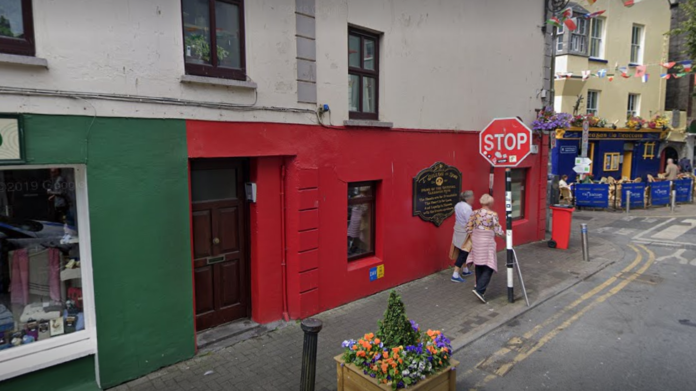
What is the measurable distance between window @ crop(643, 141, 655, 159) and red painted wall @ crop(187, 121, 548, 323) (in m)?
22.4

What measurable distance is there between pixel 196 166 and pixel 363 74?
3516 millimetres

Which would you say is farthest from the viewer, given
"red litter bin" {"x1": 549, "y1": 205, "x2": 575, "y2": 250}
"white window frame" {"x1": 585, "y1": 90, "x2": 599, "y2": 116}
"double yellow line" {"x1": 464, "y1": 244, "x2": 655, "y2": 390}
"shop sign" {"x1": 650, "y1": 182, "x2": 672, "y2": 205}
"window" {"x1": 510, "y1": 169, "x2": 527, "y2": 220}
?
"white window frame" {"x1": 585, "y1": 90, "x2": 599, "y2": 116}

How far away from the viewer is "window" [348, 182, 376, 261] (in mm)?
8086

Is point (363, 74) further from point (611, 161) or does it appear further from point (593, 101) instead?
point (611, 161)

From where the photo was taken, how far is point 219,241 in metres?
6.52

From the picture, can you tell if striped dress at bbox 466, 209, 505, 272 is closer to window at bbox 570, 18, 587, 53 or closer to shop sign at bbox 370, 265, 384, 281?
shop sign at bbox 370, 265, 384, 281

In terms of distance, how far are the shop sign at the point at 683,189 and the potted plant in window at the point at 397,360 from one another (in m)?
21.5

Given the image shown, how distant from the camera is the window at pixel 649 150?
25734mm

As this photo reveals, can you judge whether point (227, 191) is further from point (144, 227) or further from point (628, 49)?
point (628, 49)

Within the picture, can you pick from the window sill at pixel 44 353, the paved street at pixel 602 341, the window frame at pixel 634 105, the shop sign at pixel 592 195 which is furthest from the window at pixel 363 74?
the window frame at pixel 634 105

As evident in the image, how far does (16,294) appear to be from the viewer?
4.92 m

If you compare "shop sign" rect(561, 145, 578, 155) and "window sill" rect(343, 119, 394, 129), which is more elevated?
"window sill" rect(343, 119, 394, 129)

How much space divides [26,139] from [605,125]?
981 inches

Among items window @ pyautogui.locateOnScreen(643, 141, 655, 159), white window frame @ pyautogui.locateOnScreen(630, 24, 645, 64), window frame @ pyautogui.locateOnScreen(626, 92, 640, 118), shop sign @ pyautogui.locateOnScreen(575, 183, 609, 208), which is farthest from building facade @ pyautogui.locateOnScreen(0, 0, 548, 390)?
window @ pyautogui.locateOnScreen(643, 141, 655, 159)
